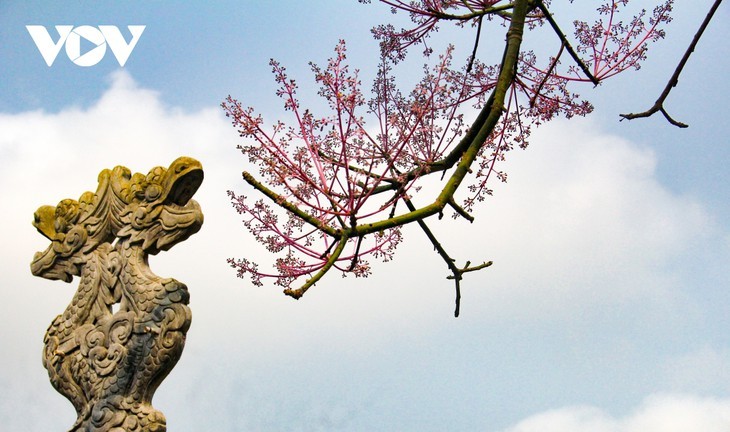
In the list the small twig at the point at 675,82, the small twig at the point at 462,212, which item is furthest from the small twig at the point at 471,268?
the small twig at the point at 675,82

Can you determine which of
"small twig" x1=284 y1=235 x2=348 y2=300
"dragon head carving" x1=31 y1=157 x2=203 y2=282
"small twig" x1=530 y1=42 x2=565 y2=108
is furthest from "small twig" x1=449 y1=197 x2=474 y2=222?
"dragon head carving" x1=31 y1=157 x2=203 y2=282

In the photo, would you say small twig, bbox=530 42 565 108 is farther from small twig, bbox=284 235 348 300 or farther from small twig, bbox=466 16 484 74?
small twig, bbox=284 235 348 300

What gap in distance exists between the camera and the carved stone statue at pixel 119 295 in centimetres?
376

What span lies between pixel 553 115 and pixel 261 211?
135 centimetres

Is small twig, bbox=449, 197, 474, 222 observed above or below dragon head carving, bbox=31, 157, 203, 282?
below

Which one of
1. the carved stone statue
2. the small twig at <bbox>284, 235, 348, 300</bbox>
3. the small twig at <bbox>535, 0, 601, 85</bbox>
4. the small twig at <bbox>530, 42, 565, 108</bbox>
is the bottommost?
the small twig at <bbox>284, 235, 348, 300</bbox>

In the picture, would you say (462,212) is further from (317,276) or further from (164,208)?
(164,208)

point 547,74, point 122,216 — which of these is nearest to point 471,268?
point 547,74

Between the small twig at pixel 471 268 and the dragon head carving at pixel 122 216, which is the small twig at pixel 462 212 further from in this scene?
the dragon head carving at pixel 122 216

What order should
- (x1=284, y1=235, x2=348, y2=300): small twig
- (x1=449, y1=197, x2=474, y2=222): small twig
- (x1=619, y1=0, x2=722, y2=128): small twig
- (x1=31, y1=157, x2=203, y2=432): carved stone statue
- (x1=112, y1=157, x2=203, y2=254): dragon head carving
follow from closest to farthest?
(x1=284, y1=235, x2=348, y2=300): small twig, (x1=619, y1=0, x2=722, y2=128): small twig, (x1=449, y1=197, x2=474, y2=222): small twig, (x1=31, y1=157, x2=203, y2=432): carved stone statue, (x1=112, y1=157, x2=203, y2=254): dragon head carving

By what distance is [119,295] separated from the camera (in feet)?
13.3

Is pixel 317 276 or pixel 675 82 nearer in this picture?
pixel 317 276

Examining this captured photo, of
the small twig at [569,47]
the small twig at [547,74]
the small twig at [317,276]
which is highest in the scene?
the small twig at [569,47]

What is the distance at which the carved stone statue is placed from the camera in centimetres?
376
